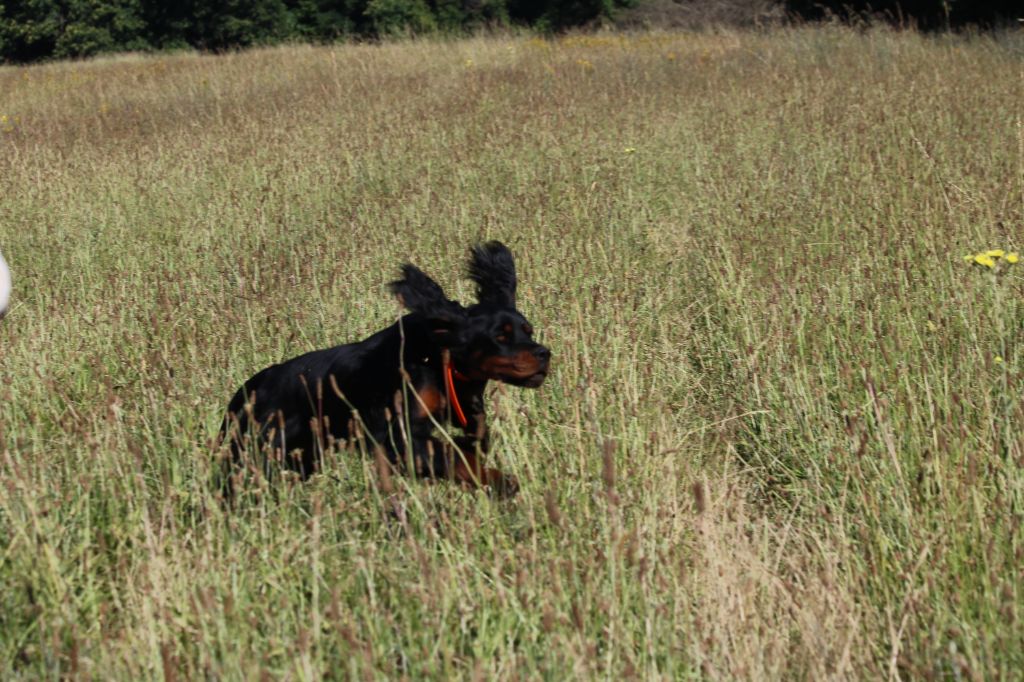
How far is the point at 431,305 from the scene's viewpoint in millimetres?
3096

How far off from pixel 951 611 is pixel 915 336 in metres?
1.38

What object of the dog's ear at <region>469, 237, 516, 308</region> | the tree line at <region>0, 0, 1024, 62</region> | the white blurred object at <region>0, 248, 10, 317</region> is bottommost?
the dog's ear at <region>469, 237, 516, 308</region>

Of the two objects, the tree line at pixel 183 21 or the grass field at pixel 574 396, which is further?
the tree line at pixel 183 21

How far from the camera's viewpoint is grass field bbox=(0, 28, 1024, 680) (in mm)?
1955

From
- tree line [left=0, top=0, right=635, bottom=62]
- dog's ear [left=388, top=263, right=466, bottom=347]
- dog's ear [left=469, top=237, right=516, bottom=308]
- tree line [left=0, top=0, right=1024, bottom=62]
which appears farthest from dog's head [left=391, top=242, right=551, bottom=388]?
tree line [left=0, top=0, right=635, bottom=62]

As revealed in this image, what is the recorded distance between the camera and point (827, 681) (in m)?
1.84

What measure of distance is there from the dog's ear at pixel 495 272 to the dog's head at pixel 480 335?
0.12 metres

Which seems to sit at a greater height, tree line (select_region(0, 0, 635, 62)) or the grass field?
tree line (select_region(0, 0, 635, 62))

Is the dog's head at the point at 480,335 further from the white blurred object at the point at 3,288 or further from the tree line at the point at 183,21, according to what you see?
the tree line at the point at 183,21

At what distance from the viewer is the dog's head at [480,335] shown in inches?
118

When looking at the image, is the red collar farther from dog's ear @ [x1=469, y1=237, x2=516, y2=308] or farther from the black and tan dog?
dog's ear @ [x1=469, y1=237, x2=516, y2=308]

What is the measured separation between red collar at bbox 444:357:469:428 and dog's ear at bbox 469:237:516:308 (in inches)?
13.2

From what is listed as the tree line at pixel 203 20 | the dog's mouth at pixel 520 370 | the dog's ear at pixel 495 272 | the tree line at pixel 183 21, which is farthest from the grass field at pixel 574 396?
the tree line at pixel 183 21

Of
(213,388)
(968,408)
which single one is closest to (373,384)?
(213,388)
